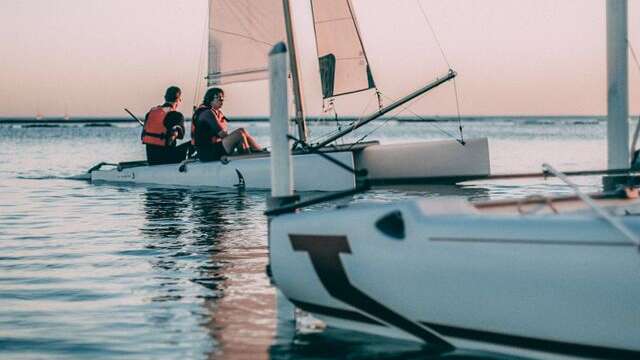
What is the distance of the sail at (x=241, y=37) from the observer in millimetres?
19562

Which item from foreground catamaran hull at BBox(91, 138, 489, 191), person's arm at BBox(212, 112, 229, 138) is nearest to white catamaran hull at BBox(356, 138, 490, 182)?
foreground catamaran hull at BBox(91, 138, 489, 191)

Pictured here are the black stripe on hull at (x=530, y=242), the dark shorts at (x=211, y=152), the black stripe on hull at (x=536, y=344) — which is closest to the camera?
the black stripe on hull at (x=530, y=242)

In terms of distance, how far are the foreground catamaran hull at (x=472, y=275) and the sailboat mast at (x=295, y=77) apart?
12.1 metres

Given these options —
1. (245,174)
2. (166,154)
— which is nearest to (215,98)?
(245,174)

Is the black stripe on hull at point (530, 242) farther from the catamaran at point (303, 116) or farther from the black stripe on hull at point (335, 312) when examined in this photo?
the catamaran at point (303, 116)

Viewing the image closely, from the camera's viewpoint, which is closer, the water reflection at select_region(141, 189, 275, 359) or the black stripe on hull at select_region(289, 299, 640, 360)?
the black stripe on hull at select_region(289, 299, 640, 360)

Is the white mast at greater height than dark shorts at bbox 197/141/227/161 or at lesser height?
greater

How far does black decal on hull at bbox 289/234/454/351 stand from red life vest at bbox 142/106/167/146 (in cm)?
1293

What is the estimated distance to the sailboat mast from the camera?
1839 centimetres

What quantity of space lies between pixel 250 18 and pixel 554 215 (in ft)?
49.6

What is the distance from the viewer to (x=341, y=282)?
240 inches

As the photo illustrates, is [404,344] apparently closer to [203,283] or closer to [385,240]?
[385,240]

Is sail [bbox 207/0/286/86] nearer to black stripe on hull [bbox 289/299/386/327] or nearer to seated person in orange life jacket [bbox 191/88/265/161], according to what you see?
seated person in orange life jacket [bbox 191/88/265/161]

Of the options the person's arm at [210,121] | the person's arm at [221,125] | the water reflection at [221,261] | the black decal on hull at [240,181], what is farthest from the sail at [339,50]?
the water reflection at [221,261]
